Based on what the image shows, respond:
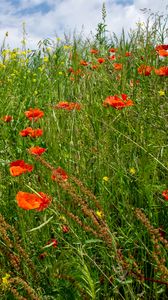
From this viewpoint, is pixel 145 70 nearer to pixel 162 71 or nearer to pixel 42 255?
pixel 162 71

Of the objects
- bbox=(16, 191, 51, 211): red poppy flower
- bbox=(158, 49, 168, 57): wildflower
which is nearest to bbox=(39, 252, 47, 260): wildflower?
bbox=(16, 191, 51, 211): red poppy flower

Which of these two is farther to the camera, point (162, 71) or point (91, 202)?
point (162, 71)

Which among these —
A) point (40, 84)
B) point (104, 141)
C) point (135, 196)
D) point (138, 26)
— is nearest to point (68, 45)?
point (40, 84)

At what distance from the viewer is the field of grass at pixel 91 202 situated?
52.0 inches

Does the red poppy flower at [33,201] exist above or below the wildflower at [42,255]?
above

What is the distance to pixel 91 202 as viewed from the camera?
68.0 inches

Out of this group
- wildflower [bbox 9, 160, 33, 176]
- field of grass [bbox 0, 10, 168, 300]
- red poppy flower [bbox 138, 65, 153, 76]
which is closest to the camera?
field of grass [bbox 0, 10, 168, 300]

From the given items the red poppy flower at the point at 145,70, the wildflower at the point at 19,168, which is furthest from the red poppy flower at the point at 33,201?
the red poppy flower at the point at 145,70

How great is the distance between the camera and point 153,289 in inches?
55.9

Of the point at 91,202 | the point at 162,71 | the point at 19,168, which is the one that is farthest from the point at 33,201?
the point at 162,71

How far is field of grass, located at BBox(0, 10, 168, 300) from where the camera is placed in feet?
4.33

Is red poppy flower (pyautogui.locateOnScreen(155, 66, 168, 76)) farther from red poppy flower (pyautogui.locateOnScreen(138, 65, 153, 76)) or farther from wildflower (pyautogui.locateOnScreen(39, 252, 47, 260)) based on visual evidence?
wildflower (pyautogui.locateOnScreen(39, 252, 47, 260))

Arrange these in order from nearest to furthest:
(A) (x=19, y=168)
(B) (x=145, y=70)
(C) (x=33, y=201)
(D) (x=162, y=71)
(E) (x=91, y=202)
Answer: (C) (x=33, y=201), (A) (x=19, y=168), (E) (x=91, y=202), (D) (x=162, y=71), (B) (x=145, y=70)

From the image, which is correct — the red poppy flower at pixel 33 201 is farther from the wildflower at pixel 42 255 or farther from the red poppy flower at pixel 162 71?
the red poppy flower at pixel 162 71
